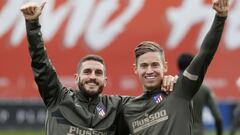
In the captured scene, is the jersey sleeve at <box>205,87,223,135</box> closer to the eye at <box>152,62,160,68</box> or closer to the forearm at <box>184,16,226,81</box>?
the eye at <box>152,62,160,68</box>

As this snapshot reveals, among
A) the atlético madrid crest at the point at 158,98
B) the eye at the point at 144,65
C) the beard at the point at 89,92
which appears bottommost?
the atlético madrid crest at the point at 158,98

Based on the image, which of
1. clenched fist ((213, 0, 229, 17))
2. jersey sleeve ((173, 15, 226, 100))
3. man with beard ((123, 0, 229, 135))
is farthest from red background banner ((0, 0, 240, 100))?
clenched fist ((213, 0, 229, 17))

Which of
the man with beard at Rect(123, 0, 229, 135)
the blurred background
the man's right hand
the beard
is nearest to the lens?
the man with beard at Rect(123, 0, 229, 135)

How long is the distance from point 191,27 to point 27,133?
4948mm

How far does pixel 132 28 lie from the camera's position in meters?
19.1

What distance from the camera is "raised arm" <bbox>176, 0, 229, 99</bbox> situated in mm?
5578

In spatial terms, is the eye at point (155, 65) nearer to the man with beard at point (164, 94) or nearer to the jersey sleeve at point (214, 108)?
the man with beard at point (164, 94)

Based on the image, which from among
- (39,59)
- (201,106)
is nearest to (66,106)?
(39,59)

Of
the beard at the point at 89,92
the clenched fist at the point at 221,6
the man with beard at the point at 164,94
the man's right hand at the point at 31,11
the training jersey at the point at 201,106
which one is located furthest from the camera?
the training jersey at the point at 201,106

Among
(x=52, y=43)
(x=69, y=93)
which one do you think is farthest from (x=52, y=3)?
(x=69, y=93)

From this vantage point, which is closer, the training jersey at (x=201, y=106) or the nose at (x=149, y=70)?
the nose at (x=149, y=70)

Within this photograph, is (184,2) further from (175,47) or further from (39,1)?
(39,1)

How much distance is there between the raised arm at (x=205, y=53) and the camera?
5.58m

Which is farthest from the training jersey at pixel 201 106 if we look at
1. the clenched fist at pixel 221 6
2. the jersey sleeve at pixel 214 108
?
the clenched fist at pixel 221 6
